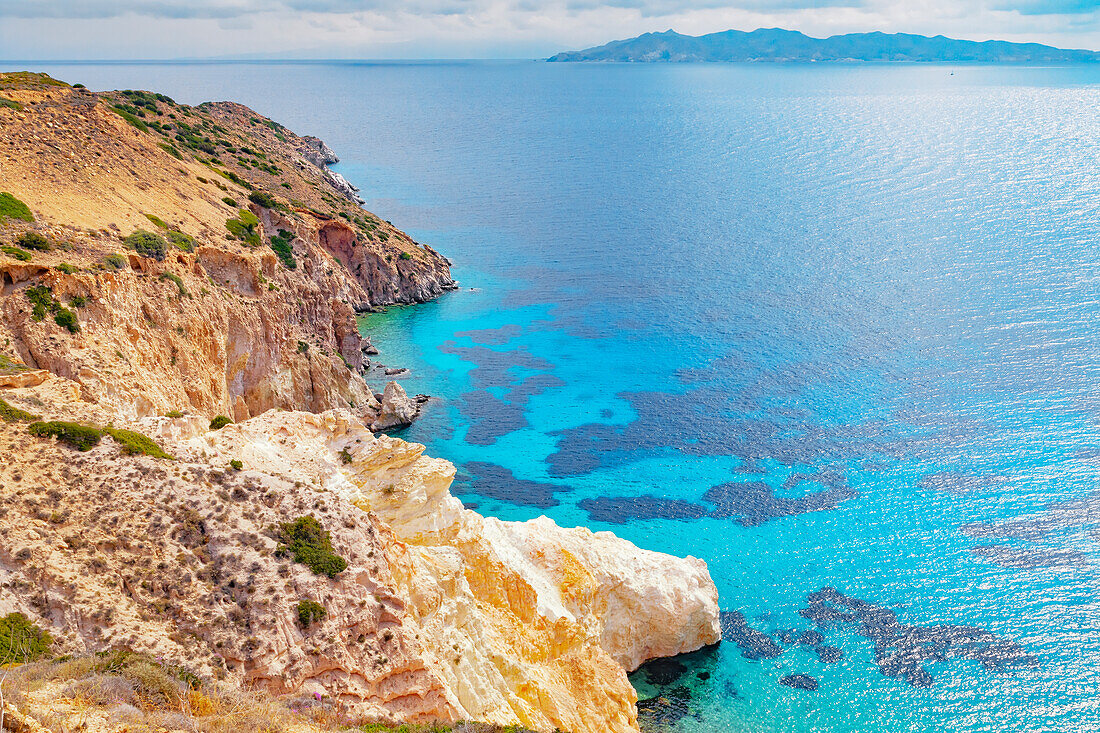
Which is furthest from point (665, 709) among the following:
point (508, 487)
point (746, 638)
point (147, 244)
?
point (147, 244)

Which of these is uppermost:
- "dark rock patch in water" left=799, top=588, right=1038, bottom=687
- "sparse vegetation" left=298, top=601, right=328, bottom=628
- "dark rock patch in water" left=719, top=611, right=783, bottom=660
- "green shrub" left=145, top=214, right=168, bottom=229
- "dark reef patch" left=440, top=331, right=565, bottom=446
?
"green shrub" left=145, top=214, right=168, bottom=229

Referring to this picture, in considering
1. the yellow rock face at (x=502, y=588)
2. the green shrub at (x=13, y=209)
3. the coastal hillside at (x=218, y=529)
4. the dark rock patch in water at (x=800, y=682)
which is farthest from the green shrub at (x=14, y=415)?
the dark rock patch in water at (x=800, y=682)

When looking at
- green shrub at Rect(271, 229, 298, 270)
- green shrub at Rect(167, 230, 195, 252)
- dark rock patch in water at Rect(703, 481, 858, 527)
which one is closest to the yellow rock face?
dark rock patch in water at Rect(703, 481, 858, 527)

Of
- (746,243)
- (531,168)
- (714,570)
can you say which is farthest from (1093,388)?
(531,168)

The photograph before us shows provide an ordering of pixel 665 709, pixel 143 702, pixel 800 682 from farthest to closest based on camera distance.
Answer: pixel 800 682, pixel 665 709, pixel 143 702

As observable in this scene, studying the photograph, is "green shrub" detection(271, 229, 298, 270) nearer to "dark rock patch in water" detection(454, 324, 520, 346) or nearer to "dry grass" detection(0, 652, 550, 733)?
"dark rock patch in water" detection(454, 324, 520, 346)

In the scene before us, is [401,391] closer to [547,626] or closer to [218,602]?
[547,626]

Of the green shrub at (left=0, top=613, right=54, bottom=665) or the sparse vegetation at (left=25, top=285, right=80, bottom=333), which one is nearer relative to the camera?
the green shrub at (left=0, top=613, right=54, bottom=665)

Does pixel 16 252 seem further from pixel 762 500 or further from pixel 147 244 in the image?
pixel 762 500
